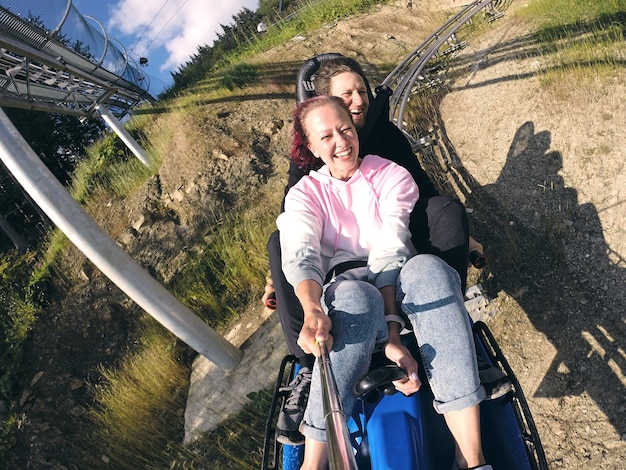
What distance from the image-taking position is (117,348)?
568 cm

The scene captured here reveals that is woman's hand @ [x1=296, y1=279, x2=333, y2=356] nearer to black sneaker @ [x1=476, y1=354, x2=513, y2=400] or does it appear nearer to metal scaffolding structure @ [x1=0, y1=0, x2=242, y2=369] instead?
black sneaker @ [x1=476, y1=354, x2=513, y2=400]

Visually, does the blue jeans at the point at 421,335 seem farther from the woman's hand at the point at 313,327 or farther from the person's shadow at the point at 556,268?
the person's shadow at the point at 556,268

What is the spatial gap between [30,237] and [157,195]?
204 inches

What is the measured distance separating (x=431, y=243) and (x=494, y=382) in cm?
76

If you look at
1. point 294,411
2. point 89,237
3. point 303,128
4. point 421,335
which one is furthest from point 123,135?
point 421,335

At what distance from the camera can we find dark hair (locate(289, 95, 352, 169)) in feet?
7.64

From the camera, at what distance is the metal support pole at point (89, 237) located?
2830mm

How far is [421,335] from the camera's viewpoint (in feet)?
6.03

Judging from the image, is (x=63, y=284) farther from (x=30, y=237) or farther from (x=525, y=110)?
(x=525, y=110)

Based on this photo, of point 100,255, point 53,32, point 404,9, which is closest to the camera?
point 100,255

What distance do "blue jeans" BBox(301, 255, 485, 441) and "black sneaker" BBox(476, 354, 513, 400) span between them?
11 centimetres

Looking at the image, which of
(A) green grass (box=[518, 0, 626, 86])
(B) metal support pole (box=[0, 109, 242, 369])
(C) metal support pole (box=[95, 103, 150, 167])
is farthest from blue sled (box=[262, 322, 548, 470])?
(C) metal support pole (box=[95, 103, 150, 167])

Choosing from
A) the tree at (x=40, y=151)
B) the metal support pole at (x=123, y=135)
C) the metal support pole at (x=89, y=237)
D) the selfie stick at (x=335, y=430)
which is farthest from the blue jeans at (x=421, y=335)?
the tree at (x=40, y=151)

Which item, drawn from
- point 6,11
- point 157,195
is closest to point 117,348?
point 157,195
